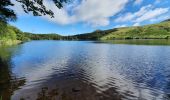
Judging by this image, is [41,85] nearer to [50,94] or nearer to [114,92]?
[50,94]

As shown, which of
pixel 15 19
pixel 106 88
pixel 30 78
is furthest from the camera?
pixel 15 19

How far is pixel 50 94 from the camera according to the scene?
74.2 ft

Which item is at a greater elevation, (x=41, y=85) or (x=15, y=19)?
(x=15, y=19)

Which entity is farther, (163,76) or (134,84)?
(163,76)

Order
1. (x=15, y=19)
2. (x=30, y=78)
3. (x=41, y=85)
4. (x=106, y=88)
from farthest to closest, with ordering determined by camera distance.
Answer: (x=15, y=19)
(x=30, y=78)
(x=41, y=85)
(x=106, y=88)

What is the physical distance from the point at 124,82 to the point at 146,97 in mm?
6987

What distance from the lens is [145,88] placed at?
25.0 metres

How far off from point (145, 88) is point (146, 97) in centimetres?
377

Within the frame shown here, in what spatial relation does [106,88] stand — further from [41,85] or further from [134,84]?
[41,85]

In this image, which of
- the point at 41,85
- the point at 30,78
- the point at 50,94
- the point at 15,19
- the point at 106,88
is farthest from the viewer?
the point at 15,19

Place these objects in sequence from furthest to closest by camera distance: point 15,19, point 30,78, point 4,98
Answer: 1. point 15,19
2. point 30,78
3. point 4,98

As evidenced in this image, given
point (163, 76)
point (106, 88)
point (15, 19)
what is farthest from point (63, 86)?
point (15, 19)

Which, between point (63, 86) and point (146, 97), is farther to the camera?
point (63, 86)

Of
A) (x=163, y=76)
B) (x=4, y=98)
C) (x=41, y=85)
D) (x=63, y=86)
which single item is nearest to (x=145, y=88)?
(x=163, y=76)
